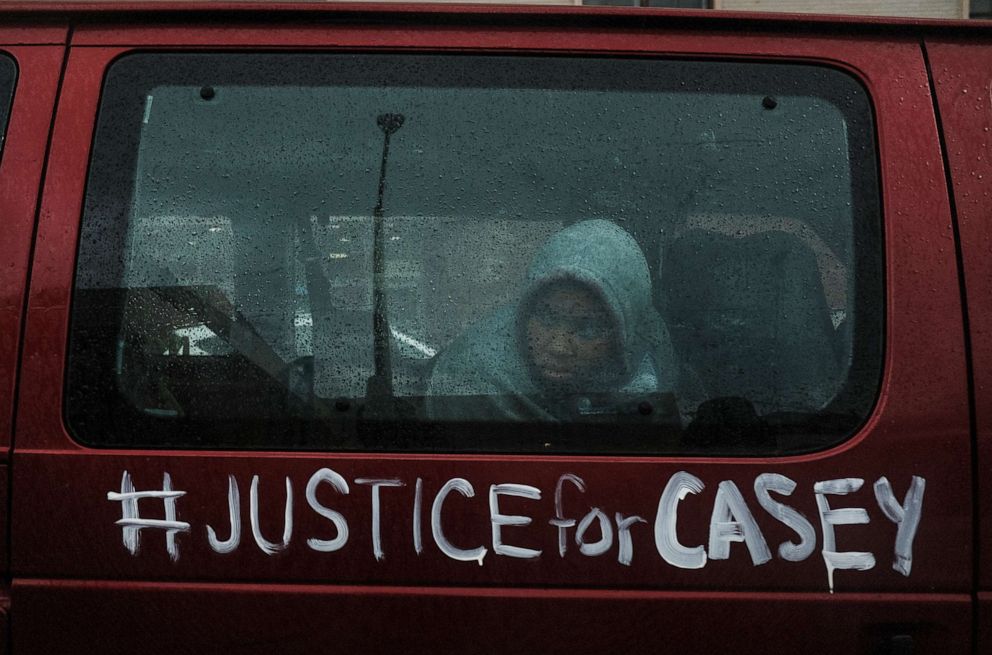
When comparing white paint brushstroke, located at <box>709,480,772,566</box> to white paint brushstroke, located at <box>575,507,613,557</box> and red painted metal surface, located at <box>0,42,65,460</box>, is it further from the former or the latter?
red painted metal surface, located at <box>0,42,65,460</box>

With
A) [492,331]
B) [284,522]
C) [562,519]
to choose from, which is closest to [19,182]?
[284,522]

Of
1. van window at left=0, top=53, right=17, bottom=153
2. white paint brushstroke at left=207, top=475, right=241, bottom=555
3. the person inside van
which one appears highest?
van window at left=0, top=53, right=17, bottom=153

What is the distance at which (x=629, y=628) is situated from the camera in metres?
1.72

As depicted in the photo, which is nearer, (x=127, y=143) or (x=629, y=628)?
(x=629, y=628)

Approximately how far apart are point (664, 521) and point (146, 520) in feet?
2.99

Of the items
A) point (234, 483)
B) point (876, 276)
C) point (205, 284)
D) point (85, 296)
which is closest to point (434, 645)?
point (234, 483)

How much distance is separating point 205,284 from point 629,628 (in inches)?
39.0

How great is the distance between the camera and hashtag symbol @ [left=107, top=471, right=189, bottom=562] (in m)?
1.73

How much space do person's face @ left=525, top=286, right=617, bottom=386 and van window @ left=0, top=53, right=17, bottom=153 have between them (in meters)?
A: 1.07

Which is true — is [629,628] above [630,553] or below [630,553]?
below

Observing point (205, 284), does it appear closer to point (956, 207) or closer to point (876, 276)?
point (876, 276)

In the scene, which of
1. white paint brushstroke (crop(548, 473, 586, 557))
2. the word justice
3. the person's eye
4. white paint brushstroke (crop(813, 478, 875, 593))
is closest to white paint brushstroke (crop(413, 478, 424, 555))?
the word justice

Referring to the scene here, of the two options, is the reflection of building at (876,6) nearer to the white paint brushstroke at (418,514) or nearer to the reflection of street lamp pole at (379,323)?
the reflection of street lamp pole at (379,323)

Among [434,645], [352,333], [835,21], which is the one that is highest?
[835,21]
